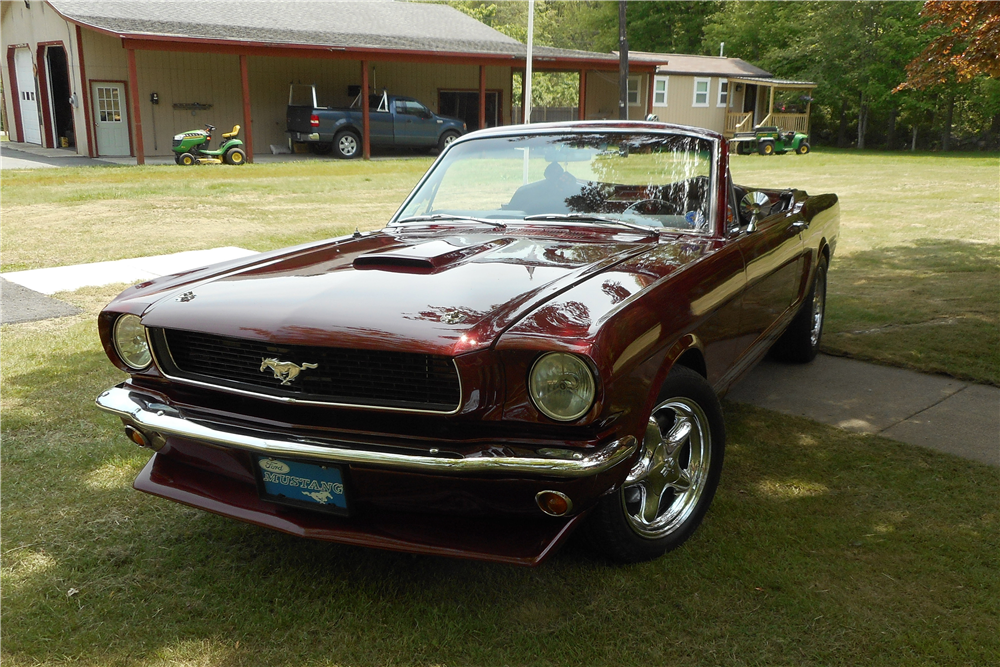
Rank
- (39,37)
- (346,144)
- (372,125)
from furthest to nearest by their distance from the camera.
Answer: (372,125), (346,144), (39,37)

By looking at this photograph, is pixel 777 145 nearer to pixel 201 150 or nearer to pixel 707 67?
pixel 707 67

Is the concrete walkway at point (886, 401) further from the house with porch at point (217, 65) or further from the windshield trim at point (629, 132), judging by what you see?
the house with porch at point (217, 65)

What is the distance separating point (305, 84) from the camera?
26.6m

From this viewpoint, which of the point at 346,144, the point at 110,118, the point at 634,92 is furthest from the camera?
the point at 634,92

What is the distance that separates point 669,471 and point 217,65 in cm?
2456

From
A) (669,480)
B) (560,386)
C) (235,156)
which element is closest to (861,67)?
(235,156)

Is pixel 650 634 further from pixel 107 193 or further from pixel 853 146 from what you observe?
pixel 853 146

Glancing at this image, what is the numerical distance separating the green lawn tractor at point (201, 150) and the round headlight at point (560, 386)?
2013cm

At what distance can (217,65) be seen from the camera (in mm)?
24484

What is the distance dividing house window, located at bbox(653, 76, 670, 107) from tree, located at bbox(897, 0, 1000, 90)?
98.9ft

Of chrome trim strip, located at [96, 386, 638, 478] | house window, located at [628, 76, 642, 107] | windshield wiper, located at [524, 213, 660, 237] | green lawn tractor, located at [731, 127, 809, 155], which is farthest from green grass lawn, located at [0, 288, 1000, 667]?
house window, located at [628, 76, 642, 107]

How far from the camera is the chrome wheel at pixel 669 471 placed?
2980mm

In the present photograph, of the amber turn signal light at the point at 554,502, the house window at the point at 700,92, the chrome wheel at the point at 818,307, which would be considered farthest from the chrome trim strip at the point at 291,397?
the house window at the point at 700,92

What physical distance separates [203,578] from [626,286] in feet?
5.94
